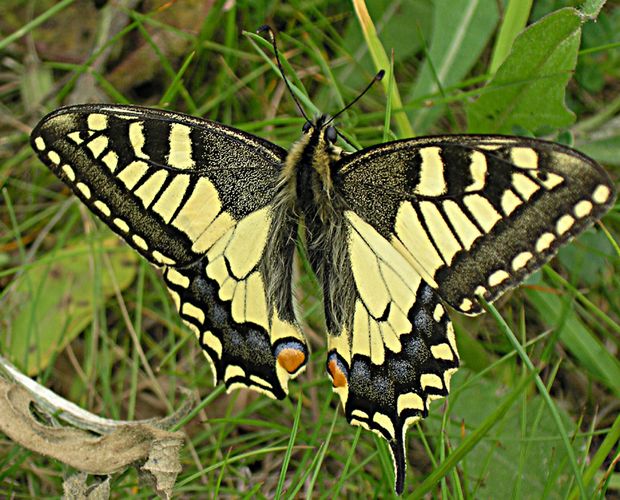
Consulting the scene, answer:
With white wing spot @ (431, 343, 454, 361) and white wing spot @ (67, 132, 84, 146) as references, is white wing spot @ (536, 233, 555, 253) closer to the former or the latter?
white wing spot @ (431, 343, 454, 361)

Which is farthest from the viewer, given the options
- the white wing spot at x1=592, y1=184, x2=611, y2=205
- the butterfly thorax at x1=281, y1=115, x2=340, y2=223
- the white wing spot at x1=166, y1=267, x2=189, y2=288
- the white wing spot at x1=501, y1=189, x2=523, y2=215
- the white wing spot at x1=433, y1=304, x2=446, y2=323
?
the white wing spot at x1=166, y1=267, x2=189, y2=288

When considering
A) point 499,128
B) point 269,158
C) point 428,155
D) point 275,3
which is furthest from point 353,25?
point 428,155

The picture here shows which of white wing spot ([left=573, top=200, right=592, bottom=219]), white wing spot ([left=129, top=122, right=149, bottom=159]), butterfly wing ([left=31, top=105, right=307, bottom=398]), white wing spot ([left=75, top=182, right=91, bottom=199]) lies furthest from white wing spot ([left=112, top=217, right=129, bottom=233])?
white wing spot ([left=573, top=200, right=592, bottom=219])

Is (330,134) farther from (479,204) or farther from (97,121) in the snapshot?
(97,121)

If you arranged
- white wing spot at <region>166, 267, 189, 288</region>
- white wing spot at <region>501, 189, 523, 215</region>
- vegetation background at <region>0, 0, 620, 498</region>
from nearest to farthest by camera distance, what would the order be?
white wing spot at <region>501, 189, 523, 215</region> → white wing spot at <region>166, 267, 189, 288</region> → vegetation background at <region>0, 0, 620, 498</region>

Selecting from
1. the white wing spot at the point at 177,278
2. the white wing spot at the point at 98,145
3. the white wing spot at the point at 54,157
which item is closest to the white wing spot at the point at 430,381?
the white wing spot at the point at 177,278

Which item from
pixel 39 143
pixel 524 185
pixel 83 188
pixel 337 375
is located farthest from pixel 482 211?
pixel 39 143

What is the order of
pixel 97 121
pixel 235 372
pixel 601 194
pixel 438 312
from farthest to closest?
1. pixel 235 372
2. pixel 97 121
3. pixel 438 312
4. pixel 601 194

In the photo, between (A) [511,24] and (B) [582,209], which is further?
(A) [511,24]
